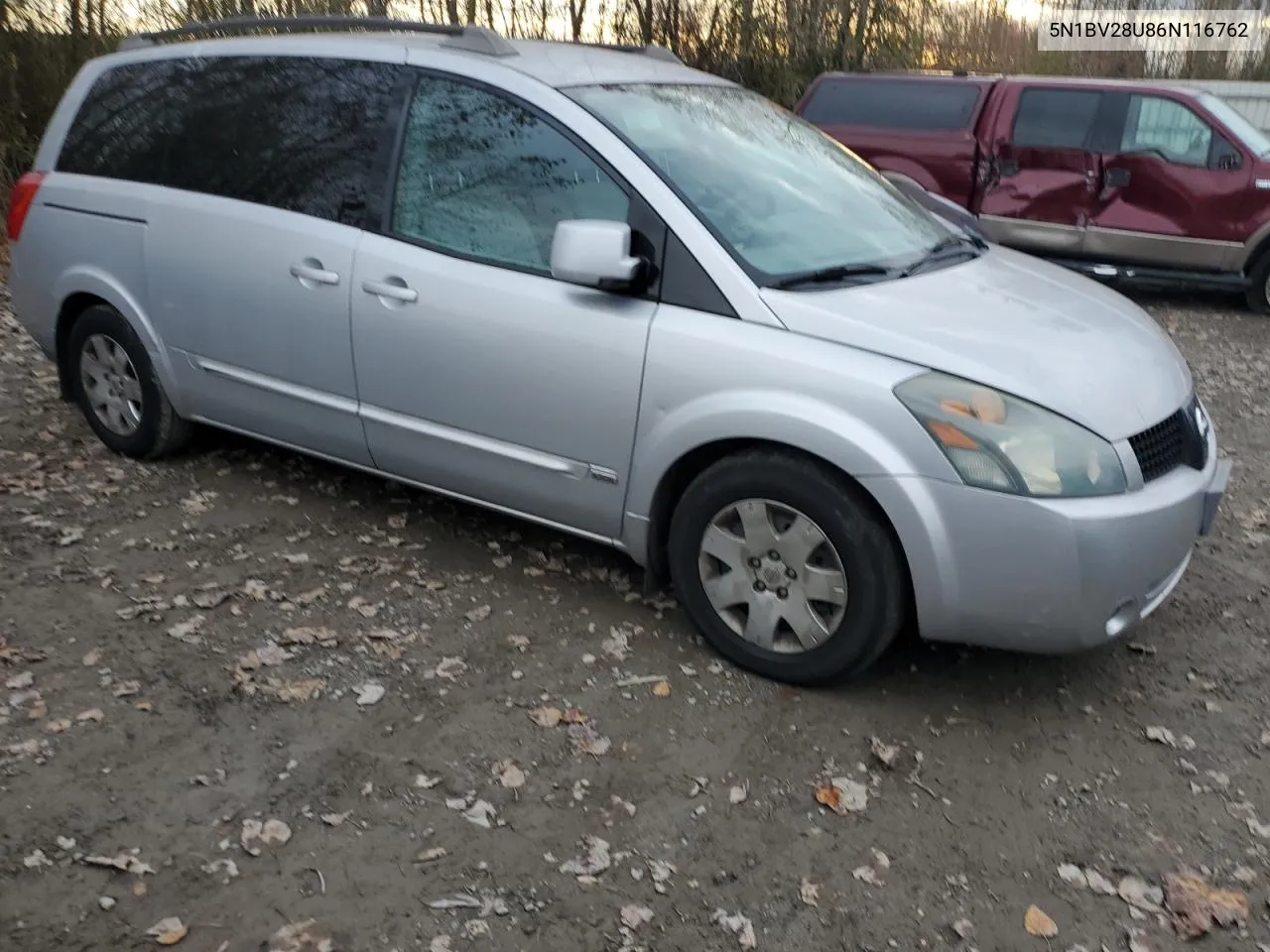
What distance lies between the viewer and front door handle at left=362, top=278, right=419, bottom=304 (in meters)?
4.05

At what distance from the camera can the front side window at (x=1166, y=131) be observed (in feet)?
30.5

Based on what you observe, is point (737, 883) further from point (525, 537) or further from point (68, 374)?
point (68, 374)

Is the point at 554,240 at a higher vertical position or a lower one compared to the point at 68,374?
higher

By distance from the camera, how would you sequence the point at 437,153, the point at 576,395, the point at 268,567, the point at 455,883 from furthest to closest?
the point at 268,567
the point at 437,153
the point at 576,395
the point at 455,883

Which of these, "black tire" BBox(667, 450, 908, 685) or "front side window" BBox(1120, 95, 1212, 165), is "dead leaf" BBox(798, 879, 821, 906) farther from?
"front side window" BBox(1120, 95, 1212, 165)

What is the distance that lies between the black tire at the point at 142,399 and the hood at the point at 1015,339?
2994 millimetres

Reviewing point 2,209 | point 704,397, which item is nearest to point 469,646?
point 704,397

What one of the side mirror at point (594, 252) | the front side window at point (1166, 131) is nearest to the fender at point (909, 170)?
the front side window at point (1166, 131)

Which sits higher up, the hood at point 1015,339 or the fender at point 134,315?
the hood at point 1015,339

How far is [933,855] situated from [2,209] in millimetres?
10659

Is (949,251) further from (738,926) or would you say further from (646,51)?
(738,926)

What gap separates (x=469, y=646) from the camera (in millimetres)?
3895

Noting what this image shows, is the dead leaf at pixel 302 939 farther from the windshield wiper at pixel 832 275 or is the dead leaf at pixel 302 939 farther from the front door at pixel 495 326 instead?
the windshield wiper at pixel 832 275

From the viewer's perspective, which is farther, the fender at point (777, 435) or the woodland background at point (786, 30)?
the woodland background at point (786, 30)
